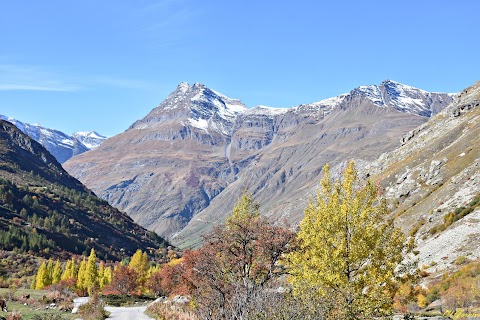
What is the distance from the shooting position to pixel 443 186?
79.4 metres

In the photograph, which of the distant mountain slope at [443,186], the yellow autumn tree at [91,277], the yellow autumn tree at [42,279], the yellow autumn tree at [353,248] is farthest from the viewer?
the yellow autumn tree at [91,277]

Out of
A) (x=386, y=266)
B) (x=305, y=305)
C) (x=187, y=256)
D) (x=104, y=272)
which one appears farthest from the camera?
(x=104, y=272)

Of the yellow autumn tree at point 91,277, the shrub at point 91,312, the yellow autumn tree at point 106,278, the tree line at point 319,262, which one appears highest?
the tree line at point 319,262

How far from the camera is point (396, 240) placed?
63.4 feet

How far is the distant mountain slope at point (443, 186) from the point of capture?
161ft

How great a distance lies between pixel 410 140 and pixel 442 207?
97.2 m

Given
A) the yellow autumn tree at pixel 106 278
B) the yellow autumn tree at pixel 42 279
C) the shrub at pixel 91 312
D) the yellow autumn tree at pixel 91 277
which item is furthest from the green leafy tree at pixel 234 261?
the yellow autumn tree at pixel 106 278

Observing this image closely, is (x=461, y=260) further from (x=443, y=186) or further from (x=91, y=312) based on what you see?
(x=443, y=186)

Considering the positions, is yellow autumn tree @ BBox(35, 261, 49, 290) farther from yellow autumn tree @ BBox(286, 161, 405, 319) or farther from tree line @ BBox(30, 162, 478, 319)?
yellow autumn tree @ BBox(286, 161, 405, 319)

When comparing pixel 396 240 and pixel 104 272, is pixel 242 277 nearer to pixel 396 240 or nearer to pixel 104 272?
pixel 396 240

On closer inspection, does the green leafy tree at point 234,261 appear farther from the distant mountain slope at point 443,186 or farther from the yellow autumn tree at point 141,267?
the yellow autumn tree at point 141,267

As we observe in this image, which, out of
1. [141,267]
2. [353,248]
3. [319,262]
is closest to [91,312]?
[319,262]

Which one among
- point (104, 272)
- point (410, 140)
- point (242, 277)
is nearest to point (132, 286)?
point (104, 272)

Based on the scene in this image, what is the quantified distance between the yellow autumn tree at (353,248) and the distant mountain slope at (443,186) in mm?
27724
